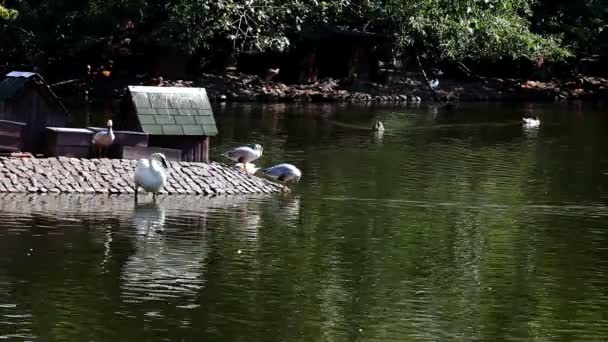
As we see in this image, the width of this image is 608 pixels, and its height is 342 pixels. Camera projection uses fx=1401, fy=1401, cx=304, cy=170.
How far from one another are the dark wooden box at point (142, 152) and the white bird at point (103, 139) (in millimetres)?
353

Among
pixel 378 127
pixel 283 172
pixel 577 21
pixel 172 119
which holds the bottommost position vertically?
pixel 283 172

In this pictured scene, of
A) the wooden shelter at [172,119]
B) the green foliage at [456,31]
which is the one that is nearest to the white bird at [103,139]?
the wooden shelter at [172,119]

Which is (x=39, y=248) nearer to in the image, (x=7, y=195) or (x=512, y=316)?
(x=7, y=195)

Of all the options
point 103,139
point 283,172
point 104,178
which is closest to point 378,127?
point 283,172

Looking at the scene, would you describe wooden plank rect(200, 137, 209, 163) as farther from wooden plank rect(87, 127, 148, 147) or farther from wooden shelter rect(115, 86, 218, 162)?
wooden plank rect(87, 127, 148, 147)

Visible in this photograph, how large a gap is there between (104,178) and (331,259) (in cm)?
739

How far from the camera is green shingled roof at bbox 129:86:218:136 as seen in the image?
30359 millimetres

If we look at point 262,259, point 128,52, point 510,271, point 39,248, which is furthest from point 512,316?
point 128,52

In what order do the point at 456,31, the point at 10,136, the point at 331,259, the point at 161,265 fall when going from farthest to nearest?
1. the point at 456,31
2. the point at 10,136
3. the point at 331,259
4. the point at 161,265

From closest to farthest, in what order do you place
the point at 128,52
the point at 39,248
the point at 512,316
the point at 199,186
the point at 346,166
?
the point at 512,316 < the point at 39,248 < the point at 199,186 < the point at 346,166 < the point at 128,52

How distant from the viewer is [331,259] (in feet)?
73.3

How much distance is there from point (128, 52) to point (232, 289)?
38.4 metres

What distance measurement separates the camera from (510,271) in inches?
865

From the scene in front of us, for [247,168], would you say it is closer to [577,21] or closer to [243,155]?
[243,155]
